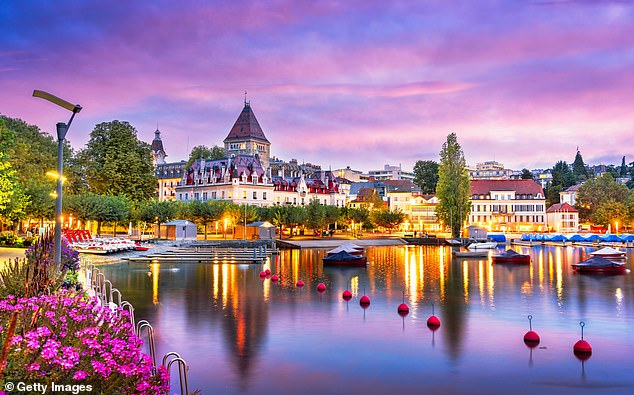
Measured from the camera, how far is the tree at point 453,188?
320 feet

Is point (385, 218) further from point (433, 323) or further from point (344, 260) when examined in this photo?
point (433, 323)

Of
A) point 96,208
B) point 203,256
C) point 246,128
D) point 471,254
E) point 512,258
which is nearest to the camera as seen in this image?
point 203,256

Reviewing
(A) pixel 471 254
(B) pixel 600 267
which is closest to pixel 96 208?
(A) pixel 471 254

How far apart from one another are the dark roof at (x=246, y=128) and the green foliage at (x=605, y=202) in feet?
266

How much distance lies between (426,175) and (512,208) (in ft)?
114

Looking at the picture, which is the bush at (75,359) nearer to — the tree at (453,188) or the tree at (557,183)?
the tree at (453,188)

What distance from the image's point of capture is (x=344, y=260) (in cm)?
5766

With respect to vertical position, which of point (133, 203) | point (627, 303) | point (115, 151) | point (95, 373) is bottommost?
point (627, 303)

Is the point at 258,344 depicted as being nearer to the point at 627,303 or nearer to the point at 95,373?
the point at 95,373

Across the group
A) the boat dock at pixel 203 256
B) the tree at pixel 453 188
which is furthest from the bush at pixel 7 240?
the tree at pixel 453 188

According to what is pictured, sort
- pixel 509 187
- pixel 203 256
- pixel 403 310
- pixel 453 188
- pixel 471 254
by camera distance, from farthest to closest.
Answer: pixel 509 187 → pixel 453 188 → pixel 471 254 → pixel 203 256 → pixel 403 310

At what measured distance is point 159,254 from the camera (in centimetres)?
6006

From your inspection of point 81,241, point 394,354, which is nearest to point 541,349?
point 394,354

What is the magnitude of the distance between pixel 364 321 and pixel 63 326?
64.6 feet
